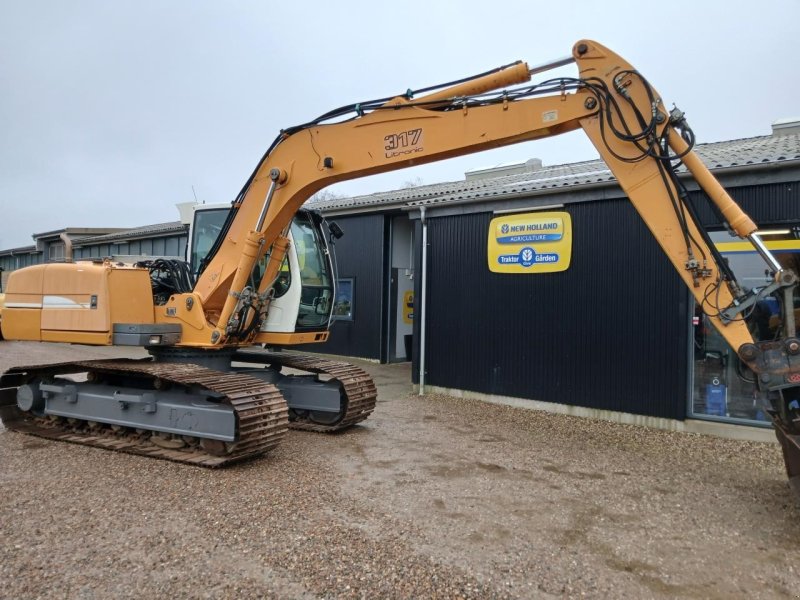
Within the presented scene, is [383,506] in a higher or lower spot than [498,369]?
lower

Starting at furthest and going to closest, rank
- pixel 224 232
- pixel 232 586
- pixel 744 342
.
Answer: pixel 224 232 < pixel 744 342 < pixel 232 586

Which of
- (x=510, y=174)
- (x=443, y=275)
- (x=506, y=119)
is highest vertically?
(x=510, y=174)

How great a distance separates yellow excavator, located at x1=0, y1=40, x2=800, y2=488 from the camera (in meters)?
4.86

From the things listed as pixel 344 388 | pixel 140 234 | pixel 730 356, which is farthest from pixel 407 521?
pixel 140 234

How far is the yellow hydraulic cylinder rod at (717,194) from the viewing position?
455 centimetres

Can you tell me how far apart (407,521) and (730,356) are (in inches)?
197

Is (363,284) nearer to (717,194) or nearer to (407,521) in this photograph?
(407,521)

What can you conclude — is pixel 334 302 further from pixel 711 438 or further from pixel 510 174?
pixel 510 174

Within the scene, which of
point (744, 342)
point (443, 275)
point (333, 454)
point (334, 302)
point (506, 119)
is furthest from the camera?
point (443, 275)

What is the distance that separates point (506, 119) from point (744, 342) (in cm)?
272

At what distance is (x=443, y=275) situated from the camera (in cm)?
1044

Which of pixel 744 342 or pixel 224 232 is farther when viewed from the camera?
pixel 224 232

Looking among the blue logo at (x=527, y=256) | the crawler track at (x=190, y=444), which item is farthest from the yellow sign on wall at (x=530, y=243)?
the crawler track at (x=190, y=444)

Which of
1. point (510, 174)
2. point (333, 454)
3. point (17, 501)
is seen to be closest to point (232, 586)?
point (17, 501)
